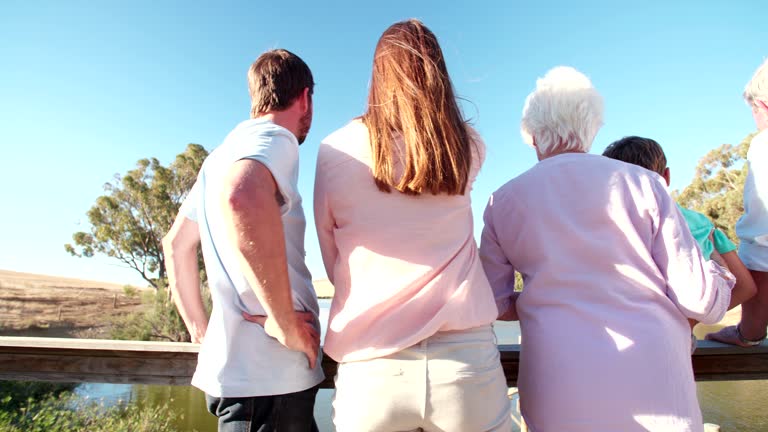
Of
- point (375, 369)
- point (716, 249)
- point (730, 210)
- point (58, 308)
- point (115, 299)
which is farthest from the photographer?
point (115, 299)

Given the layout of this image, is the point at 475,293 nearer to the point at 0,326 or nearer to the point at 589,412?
the point at 589,412

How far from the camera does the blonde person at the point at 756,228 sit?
63.1 inches

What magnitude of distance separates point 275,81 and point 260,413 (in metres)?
0.90

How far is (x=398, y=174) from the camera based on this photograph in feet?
3.53

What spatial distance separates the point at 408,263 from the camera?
104cm

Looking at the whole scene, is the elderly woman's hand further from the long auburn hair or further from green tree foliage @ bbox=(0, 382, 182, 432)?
green tree foliage @ bbox=(0, 382, 182, 432)

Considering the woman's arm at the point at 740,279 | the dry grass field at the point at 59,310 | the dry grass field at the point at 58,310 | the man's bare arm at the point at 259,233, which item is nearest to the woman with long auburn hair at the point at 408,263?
the man's bare arm at the point at 259,233

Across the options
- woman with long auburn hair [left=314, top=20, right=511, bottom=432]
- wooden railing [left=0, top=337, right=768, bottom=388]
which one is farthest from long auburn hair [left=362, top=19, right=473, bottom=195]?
wooden railing [left=0, top=337, right=768, bottom=388]

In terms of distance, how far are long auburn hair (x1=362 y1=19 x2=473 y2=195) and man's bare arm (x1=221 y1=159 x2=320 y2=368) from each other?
27cm

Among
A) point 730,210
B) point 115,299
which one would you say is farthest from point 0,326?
point 730,210

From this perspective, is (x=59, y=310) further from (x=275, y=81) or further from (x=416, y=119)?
(x=416, y=119)

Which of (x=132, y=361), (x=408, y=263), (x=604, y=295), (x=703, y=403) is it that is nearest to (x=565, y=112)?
(x=604, y=295)

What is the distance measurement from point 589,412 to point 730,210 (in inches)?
1158

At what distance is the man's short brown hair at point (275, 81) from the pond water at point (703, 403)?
10977mm
